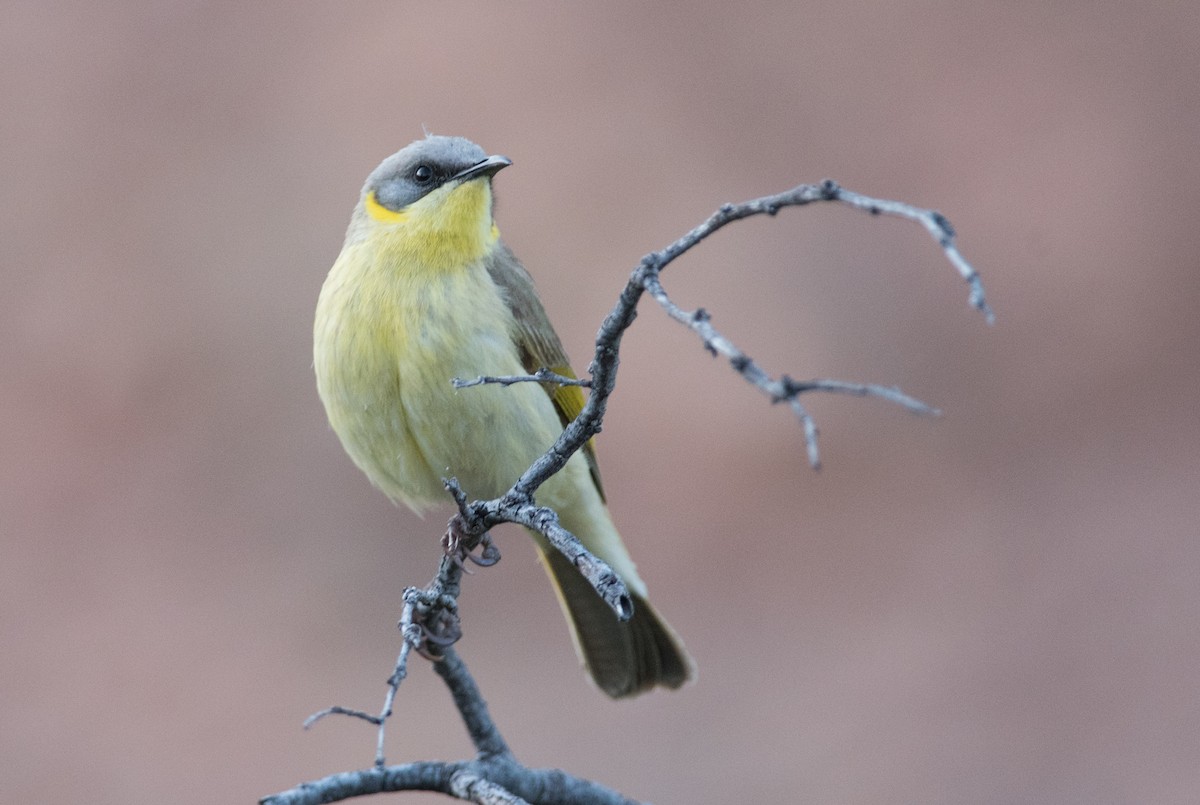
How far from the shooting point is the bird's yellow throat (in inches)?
173

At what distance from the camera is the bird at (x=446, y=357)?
13.7ft

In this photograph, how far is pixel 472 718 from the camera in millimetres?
3617

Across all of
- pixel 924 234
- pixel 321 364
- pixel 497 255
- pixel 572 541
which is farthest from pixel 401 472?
pixel 924 234

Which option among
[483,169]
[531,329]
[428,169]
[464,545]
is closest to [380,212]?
[428,169]

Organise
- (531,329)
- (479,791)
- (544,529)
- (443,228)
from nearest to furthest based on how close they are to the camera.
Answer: (544,529), (479,791), (443,228), (531,329)

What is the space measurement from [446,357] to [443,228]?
1.88 ft

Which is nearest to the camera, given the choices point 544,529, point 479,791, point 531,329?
point 544,529

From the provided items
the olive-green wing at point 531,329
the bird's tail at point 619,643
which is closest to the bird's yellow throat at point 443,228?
the olive-green wing at point 531,329

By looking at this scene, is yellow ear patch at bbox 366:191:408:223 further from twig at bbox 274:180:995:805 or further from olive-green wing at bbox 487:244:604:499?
twig at bbox 274:180:995:805

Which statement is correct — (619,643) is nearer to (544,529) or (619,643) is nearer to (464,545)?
(464,545)

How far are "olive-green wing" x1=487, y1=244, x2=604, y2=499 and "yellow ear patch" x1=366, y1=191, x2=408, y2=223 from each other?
0.38 m

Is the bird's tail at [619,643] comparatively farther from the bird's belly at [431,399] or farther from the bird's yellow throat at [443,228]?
the bird's yellow throat at [443,228]

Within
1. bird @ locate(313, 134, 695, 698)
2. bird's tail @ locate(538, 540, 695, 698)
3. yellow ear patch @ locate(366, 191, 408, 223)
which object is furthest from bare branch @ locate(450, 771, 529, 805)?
yellow ear patch @ locate(366, 191, 408, 223)

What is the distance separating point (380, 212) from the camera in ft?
15.4
